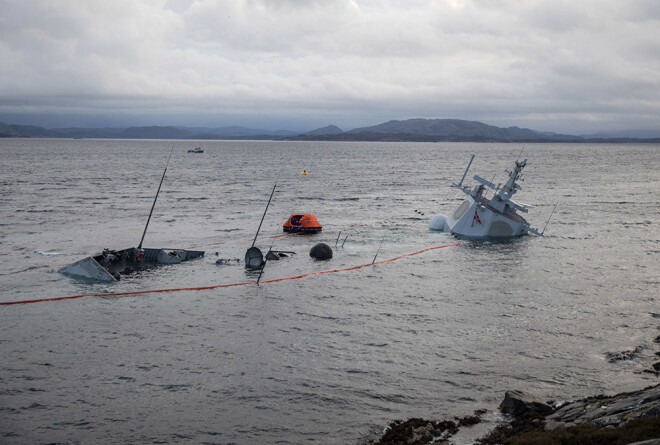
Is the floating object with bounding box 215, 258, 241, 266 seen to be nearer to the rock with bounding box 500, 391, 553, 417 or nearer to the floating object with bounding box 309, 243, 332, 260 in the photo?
the floating object with bounding box 309, 243, 332, 260

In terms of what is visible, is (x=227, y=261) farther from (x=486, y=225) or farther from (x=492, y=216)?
(x=492, y=216)

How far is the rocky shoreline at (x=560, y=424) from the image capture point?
12383 mm

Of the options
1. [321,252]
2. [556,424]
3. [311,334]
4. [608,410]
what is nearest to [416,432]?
[556,424]

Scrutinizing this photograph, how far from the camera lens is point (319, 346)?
22.5 meters

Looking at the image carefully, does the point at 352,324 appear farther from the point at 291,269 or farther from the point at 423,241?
the point at 423,241

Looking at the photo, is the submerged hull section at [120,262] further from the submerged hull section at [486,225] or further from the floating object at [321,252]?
the submerged hull section at [486,225]

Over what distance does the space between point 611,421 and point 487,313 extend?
526 inches

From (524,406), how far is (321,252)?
2260 cm

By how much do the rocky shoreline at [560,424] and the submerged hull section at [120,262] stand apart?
21.9 meters

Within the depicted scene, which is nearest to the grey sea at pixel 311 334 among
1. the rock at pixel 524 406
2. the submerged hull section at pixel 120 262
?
the submerged hull section at pixel 120 262

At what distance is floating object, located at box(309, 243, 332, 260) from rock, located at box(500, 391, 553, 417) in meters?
22.0

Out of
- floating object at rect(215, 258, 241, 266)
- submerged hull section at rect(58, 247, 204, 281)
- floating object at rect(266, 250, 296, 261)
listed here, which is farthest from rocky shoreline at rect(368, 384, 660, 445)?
floating object at rect(266, 250, 296, 261)

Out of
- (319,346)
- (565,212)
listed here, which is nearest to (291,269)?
(319,346)

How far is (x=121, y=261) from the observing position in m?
34.8
